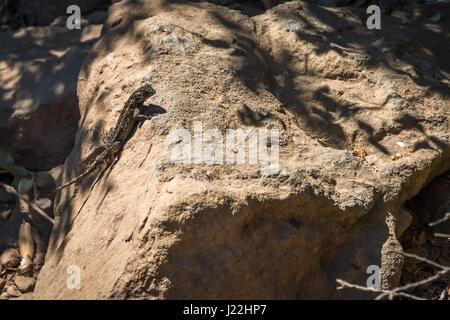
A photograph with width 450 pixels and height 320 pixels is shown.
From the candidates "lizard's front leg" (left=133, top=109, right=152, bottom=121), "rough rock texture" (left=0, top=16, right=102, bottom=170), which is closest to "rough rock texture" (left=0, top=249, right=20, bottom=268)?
"rough rock texture" (left=0, top=16, right=102, bottom=170)

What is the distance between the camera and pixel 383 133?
448 centimetres

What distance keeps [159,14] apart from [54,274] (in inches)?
116

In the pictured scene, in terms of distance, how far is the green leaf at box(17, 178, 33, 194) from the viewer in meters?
5.12

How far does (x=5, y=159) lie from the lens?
531 cm

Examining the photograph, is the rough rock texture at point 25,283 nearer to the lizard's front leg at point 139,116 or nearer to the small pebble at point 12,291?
the small pebble at point 12,291

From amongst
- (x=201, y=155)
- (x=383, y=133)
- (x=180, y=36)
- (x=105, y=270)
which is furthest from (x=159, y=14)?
(x=105, y=270)

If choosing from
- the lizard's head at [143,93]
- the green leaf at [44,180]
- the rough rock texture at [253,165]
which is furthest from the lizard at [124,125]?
the green leaf at [44,180]

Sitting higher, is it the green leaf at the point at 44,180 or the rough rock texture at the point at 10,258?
the green leaf at the point at 44,180

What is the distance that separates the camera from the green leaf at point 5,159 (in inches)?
208
